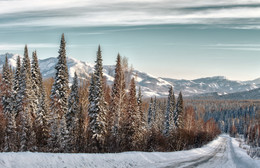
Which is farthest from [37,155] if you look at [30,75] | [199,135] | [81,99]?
[199,135]

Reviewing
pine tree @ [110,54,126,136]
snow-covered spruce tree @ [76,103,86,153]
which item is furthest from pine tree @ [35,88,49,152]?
pine tree @ [110,54,126,136]

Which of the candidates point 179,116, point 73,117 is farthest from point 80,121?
point 179,116

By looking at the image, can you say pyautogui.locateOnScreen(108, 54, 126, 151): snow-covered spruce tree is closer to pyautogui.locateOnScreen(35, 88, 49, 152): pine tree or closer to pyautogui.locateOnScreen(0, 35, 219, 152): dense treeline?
pyautogui.locateOnScreen(0, 35, 219, 152): dense treeline

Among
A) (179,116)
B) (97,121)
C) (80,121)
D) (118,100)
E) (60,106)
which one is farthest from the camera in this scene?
(179,116)

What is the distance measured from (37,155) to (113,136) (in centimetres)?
2580

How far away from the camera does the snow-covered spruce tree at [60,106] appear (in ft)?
116

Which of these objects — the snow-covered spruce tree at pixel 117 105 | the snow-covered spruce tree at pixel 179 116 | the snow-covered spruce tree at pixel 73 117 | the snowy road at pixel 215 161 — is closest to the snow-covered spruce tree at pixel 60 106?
the snow-covered spruce tree at pixel 73 117

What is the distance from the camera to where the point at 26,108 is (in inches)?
1513

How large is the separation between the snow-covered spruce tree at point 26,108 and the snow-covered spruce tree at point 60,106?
125 inches

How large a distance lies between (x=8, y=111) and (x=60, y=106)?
488 inches

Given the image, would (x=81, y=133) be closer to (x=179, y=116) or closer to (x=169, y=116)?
(x=169, y=116)

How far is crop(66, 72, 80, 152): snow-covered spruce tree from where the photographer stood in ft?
119

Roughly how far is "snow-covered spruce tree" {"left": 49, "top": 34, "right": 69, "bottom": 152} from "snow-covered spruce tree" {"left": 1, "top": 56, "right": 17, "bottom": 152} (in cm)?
626

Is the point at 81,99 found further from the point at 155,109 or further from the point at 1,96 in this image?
the point at 155,109
